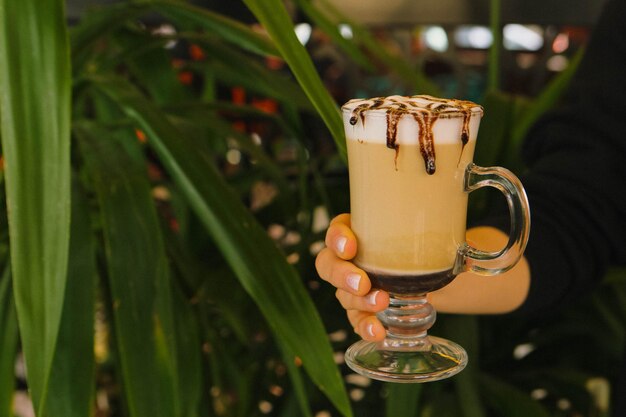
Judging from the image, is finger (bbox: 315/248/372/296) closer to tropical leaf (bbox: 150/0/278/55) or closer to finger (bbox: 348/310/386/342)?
finger (bbox: 348/310/386/342)

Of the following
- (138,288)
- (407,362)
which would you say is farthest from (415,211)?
(138,288)

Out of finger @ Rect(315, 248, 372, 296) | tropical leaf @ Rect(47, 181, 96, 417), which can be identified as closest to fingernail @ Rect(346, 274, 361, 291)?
finger @ Rect(315, 248, 372, 296)

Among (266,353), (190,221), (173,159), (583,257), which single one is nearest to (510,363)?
(583,257)

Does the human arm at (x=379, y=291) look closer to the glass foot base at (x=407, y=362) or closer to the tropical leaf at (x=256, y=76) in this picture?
the glass foot base at (x=407, y=362)

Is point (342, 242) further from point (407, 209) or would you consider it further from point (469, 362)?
point (469, 362)

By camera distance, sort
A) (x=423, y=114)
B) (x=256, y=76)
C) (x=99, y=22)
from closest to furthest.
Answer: (x=423, y=114) < (x=99, y=22) < (x=256, y=76)

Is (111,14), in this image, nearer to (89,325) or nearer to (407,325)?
(89,325)
